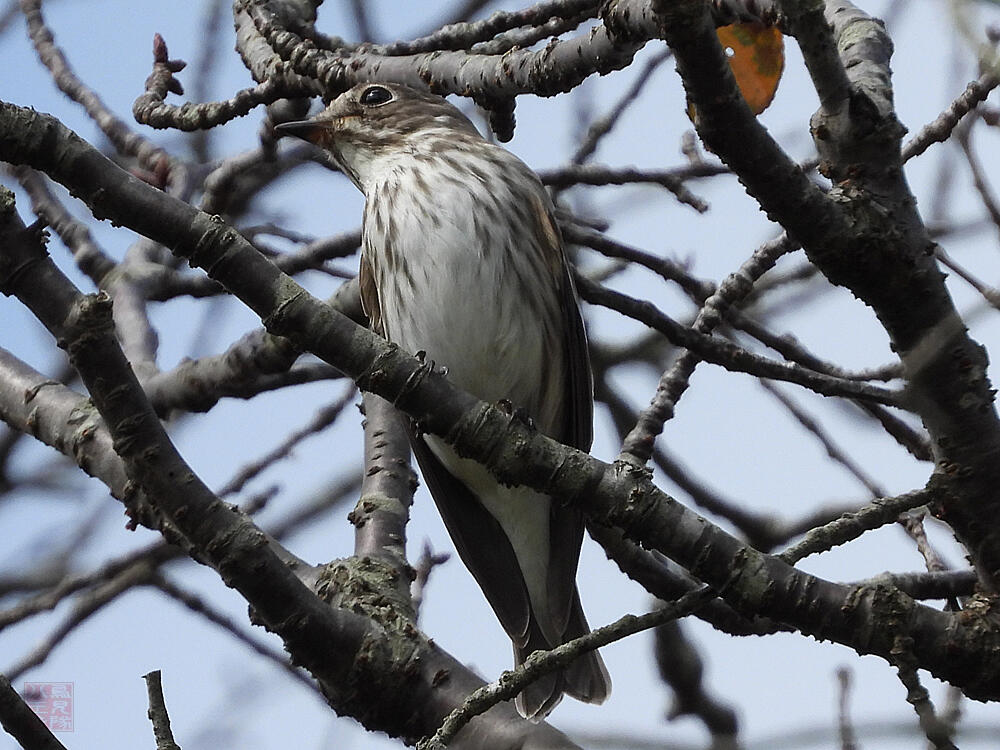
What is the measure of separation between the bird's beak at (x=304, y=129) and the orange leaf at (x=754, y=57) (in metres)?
2.18

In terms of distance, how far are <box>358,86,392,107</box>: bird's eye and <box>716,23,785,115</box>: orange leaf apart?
2002mm

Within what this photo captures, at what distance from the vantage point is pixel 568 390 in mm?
5254

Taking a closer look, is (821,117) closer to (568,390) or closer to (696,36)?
(696,36)

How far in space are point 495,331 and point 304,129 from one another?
1.32 meters

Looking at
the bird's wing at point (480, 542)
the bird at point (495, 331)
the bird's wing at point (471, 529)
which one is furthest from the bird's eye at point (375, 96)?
the bird's wing at point (480, 542)

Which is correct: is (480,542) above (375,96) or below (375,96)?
below

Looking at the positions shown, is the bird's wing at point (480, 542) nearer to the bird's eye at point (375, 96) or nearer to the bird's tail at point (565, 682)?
the bird's tail at point (565, 682)

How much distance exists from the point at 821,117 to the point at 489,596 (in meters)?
2.60

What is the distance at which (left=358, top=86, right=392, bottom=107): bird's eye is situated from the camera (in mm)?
5633

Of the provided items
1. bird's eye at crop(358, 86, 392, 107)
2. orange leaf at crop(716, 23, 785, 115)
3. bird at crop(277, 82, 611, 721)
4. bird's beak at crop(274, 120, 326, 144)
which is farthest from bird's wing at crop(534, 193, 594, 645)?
orange leaf at crop(716, 23, 785, 115)

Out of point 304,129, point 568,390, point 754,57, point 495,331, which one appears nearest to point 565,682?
point 568,390

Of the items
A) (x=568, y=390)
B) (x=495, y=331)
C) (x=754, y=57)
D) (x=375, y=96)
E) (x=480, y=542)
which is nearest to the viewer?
(x=754, y=57)

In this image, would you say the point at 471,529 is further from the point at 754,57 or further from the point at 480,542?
the point at 754,57

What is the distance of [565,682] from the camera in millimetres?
4734
